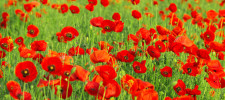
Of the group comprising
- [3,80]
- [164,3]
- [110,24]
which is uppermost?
[164,3]

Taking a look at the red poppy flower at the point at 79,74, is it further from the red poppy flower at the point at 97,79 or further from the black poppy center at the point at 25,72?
A: the black poppy center at the point at 25,72

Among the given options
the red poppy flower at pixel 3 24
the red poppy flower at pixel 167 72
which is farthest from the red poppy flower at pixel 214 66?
the red poppy flower at pixel 3 24

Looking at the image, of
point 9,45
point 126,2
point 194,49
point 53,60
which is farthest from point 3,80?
point 126,2

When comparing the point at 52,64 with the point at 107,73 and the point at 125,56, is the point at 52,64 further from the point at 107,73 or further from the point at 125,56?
the point at 125,56

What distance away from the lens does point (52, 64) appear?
1076 mm

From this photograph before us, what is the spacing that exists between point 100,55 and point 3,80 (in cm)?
60

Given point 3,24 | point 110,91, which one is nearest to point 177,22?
point 110,91

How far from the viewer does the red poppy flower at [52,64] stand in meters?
1.07

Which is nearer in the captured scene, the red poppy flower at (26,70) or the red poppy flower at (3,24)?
the red poppy flower at (26,70)

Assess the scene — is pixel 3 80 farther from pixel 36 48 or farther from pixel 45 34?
pixel 45 34

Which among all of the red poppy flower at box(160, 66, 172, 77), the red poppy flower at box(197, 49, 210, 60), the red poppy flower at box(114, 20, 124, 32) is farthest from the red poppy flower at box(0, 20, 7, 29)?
the red poppy flower at box(197, 49, 210, 60)

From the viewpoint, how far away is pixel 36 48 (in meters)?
1.52

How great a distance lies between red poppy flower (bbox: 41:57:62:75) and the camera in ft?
3.51

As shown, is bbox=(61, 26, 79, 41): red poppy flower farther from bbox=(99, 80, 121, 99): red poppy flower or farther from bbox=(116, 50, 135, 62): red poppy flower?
bbox=(99, 80, 121, 99): red poppy flower
